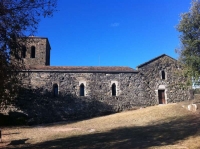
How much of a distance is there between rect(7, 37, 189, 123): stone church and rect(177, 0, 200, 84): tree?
6173mm

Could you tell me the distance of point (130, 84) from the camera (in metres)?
25.9

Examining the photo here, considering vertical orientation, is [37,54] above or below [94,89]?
above

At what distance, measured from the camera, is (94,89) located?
25.1m

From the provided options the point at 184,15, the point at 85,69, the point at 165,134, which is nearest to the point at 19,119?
the point at 85,69

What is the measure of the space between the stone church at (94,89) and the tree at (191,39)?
20.3 feet

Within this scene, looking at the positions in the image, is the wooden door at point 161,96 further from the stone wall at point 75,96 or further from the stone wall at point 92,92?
the stone wall at point 75,96

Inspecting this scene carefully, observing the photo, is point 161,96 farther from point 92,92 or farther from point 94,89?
point 92,92

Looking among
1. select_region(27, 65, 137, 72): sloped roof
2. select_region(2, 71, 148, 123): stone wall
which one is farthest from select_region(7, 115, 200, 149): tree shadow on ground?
select_region(27, 65, 137, 72): sloped roof

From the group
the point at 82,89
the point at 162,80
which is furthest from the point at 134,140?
the point at 162,80

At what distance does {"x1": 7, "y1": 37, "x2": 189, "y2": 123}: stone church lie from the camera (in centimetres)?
2381

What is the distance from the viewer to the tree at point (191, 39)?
18656 millimetres

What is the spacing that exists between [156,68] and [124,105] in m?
6.05

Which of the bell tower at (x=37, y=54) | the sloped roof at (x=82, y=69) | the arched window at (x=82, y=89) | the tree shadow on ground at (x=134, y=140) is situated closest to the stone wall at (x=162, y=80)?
the sloped roof at (x=82, y=69)

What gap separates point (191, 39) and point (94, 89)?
11.4 m
